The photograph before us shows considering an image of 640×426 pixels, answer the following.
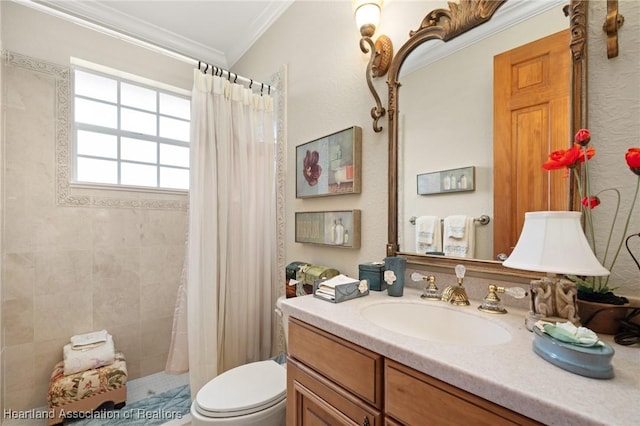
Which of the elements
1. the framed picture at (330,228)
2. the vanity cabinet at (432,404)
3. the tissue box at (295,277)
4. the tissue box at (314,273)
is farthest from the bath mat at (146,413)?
the vanity cabinet at (432,404)

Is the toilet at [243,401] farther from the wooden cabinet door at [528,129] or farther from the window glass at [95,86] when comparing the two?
the window glass at [95,86]

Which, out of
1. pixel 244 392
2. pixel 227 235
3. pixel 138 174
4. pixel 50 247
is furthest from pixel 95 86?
pixel 244 392

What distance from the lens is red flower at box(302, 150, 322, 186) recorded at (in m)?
1.68

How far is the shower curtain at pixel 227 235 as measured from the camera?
163cm

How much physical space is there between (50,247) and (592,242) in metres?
2.87

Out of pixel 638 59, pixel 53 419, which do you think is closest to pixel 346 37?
pixel 638 59

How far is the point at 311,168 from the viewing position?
5.66 ft

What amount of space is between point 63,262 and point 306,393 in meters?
2.06

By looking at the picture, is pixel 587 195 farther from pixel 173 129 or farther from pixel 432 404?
pixel 173 129

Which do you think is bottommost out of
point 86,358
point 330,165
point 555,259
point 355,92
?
point 86,358

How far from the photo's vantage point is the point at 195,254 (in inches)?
63.3

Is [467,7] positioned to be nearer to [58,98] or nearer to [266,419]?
[266,419]

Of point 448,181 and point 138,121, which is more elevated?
point 138,121

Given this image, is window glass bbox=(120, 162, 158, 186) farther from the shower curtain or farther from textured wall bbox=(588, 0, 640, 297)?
textured wall bbox=(588, 0, 640, 297)
